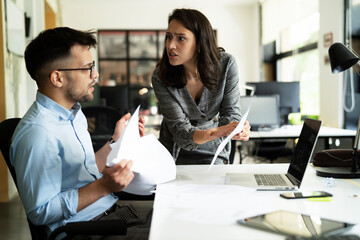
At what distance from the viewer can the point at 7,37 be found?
375 cm

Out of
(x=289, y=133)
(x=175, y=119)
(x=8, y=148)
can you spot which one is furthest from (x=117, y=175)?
(x=289, y=133)

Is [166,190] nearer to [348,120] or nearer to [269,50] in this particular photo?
[348,120]

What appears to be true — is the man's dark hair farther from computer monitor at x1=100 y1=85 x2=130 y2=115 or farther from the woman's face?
computer monitor at x1=100 y1=85 x2=130 y2=115

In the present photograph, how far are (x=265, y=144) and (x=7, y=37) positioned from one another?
294 cm

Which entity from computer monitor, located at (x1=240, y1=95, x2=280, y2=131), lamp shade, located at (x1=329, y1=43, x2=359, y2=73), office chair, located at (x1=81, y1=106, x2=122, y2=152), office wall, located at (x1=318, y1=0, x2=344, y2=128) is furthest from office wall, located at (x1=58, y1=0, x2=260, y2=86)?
lamp shade, located at (x1=329, y1=43, x2=359, y2=73)

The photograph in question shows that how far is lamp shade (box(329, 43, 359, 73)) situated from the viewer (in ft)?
5.10

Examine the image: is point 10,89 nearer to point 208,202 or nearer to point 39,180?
point 39,180

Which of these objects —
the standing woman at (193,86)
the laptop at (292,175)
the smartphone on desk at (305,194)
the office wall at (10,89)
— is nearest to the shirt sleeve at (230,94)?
the standing woman at (193,86)

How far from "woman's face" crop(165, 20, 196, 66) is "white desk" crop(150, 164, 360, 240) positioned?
1.96 ft

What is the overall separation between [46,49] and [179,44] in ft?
2.22

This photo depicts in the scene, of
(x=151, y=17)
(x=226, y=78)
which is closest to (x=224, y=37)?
(x=151, y=17)

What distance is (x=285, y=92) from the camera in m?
4.18

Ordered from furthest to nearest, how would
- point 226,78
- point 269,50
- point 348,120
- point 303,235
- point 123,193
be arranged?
1. point 269,50
2. point 348,120
3. point 226,78
4. point 123,193
5. point 303,235

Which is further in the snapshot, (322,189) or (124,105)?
(124,105)
